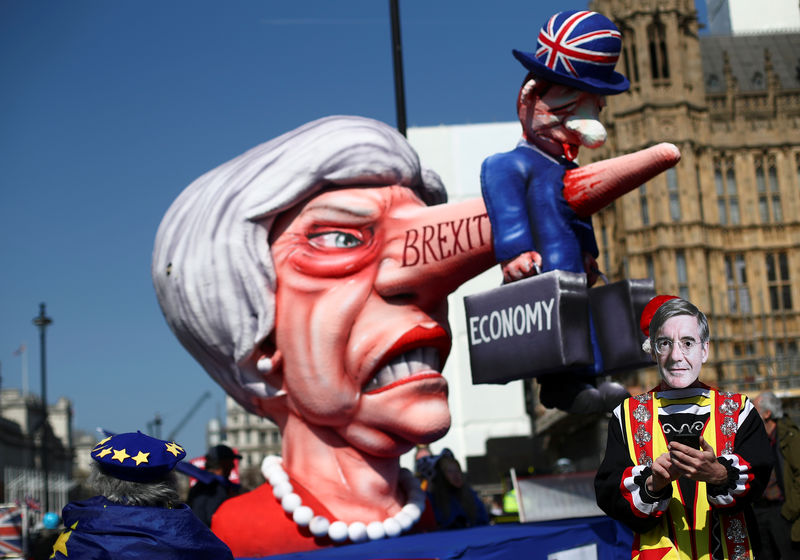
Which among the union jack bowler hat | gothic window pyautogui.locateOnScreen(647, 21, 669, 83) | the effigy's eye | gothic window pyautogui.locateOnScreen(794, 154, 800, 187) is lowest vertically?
the effigy's eye

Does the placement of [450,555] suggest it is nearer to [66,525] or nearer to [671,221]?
[66,525]

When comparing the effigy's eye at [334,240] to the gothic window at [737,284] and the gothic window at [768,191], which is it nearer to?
the gothic window at [737,284]

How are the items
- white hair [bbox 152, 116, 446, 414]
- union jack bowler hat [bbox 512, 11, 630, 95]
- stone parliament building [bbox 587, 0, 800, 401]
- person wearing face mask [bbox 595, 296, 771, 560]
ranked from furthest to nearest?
stone parliament building [bbox 587, 0, 800, 401] < white hair [bbox 152, 116, 446, 414] < union jack bowler hat [bbox 512, 11, 630, 95] < person wearing face mask [bbox 595, 296, 771, 560]

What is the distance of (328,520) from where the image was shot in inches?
196

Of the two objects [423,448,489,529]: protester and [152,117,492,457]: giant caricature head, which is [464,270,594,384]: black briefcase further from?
[423,448,489,529]: protester

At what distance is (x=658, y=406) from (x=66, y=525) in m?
1.65

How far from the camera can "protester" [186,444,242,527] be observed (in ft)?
20.3

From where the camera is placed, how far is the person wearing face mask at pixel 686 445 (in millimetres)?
2844

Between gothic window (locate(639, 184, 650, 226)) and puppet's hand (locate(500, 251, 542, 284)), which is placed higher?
gothic window (locate(639, 184, 650, 226))

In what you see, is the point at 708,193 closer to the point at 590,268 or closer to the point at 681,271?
the point at 681,271

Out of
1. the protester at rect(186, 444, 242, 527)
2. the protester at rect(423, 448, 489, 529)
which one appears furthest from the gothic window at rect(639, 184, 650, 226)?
the protester at rect(186, 444, 242, 527)

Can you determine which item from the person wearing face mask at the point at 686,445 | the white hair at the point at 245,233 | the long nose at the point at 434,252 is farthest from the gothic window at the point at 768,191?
the person wearing face mask at the point at 686,445

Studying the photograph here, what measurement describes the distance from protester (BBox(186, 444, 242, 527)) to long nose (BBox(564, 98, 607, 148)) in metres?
2.85

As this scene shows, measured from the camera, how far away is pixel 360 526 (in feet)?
16.2
